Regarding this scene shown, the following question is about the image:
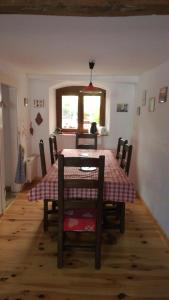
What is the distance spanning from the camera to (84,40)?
2.20 metres

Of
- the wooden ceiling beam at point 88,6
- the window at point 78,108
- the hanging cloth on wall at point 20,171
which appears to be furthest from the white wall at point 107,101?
the wooden ceiling beam at point 88,6

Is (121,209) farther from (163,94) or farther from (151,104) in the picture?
(151,104)

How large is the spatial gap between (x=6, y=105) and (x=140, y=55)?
2.32 m

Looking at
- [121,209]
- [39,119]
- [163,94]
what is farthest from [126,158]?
[39,119]

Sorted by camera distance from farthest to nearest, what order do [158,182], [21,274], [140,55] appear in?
[158,182]
[140,55]
[21,274]

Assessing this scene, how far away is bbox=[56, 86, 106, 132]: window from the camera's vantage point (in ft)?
16.3

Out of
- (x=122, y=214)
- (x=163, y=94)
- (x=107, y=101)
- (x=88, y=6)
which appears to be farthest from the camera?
(x=107, y=101)

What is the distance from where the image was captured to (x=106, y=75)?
173 inches

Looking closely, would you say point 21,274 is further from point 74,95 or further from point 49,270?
point 74,95

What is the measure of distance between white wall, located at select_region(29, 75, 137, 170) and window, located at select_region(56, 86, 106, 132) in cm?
19

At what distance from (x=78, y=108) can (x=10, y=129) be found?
1628 mm

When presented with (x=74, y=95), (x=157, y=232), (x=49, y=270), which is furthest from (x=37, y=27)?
(x=74, y=95)

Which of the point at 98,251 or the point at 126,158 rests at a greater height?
the point at 126,158

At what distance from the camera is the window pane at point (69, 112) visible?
5.01 metres
